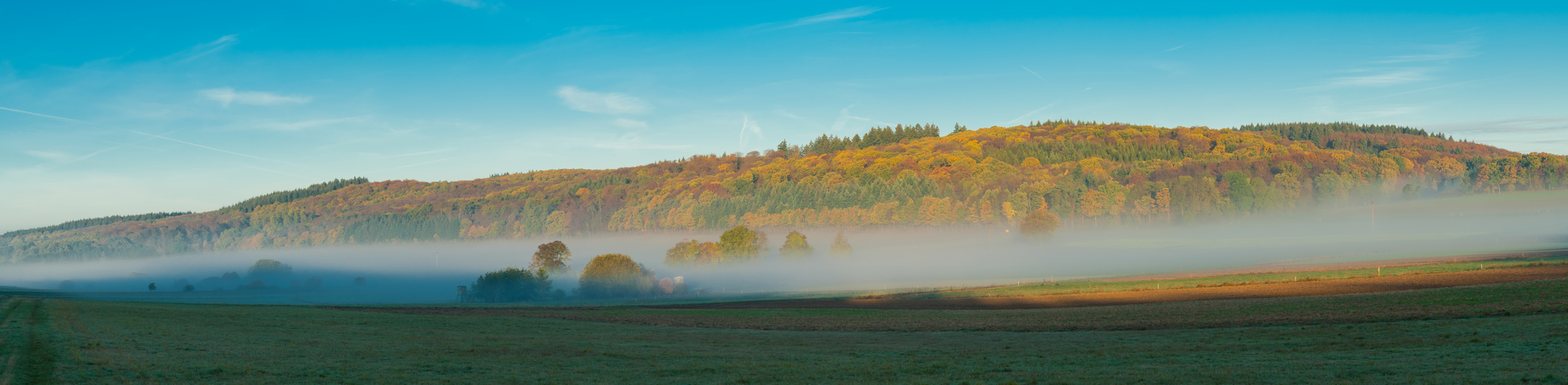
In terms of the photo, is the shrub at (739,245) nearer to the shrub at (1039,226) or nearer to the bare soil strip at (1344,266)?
the shrub at (1039,226)

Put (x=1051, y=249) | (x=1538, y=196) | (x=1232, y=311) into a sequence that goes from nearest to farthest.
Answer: (x=1232, y=311)
(x=1051, y=249)
(x=1538, y=196)

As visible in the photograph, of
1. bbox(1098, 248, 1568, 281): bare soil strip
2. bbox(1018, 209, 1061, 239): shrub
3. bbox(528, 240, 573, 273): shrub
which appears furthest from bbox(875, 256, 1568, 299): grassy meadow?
bbox(1018, 209, 1061, 239): shrub

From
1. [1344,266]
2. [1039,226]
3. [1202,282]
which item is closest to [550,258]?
[1202,282]

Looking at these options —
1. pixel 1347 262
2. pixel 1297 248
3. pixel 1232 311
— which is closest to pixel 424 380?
pixel 1232 311

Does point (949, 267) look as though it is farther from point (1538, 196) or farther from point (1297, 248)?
point (1538, 196)

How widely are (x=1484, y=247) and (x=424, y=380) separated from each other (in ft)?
572

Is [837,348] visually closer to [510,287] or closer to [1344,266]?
[510,287]

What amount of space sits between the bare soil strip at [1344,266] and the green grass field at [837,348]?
62.2 m

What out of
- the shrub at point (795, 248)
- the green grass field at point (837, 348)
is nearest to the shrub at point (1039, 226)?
the shrub at point (795, 248)

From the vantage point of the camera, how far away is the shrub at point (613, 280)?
128 metres

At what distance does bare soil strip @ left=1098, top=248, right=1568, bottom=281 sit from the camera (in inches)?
4024

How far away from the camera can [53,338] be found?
89.8 feet

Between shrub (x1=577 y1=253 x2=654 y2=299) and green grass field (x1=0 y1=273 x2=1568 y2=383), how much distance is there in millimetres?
78422

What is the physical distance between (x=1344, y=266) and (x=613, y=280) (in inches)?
4509
